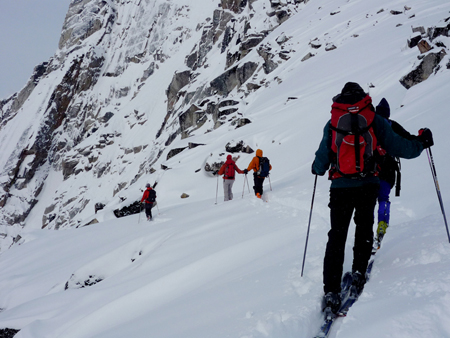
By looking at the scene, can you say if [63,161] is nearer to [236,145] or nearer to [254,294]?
[236,145]

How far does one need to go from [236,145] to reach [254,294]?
592 inches

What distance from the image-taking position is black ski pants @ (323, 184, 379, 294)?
284cm

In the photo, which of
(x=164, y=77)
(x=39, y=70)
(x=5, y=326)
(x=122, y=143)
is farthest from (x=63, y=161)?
(x=5, y=326)

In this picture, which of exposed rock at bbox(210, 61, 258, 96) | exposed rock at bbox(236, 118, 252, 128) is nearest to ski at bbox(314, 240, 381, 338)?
exposed rock at bbox(236, 118, 252, 128)

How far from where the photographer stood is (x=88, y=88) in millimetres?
96188

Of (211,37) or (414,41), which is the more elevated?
(211,37)

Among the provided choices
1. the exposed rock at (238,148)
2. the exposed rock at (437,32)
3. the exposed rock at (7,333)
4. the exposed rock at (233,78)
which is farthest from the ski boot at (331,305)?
the exposed rock at (233,78)

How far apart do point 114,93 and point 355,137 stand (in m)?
96.4

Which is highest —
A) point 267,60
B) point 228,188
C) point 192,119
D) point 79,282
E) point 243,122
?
point 267,60

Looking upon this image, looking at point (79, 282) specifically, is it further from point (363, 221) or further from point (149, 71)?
point (149, 71)

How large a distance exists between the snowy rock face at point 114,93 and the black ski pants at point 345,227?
3023 centimetres

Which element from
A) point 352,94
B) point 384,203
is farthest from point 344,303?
point 384,203

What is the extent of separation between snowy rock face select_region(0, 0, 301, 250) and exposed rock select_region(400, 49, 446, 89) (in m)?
20.5

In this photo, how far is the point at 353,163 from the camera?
272cm
